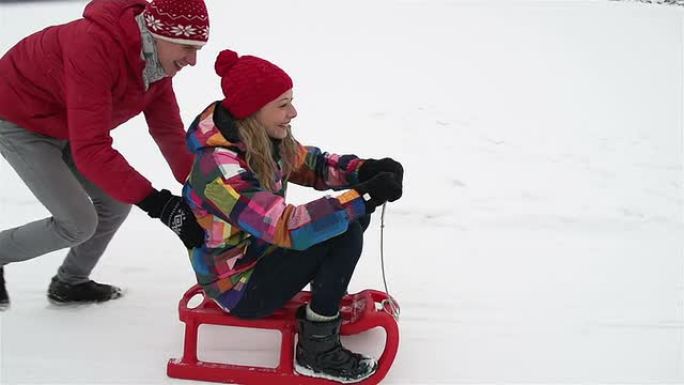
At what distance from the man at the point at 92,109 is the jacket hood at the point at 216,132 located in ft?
0.85

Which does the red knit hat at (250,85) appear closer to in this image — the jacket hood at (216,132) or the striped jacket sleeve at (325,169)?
the jacket hood at (216,132)

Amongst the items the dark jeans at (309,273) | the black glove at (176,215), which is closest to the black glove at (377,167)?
the dark jeans at (309,273)

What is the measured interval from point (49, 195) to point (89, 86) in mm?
557

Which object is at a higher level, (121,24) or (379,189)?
(121,24)

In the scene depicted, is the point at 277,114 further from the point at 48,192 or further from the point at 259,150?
the point at 48,192

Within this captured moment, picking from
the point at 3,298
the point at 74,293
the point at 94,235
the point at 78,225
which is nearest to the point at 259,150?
the point at 78,225

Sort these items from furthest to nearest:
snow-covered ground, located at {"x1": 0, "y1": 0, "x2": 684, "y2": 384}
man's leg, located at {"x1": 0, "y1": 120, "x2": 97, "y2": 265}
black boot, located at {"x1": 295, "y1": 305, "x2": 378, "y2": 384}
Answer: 1. snow-covered ground, located at {"x1": 0, "y1": 0, "x2": 684, "y2": 384}
2. man's leg, located at {"x1": 0, "y1": 120, "x2": 97, "y2": 265}
3. black boot, located at {"x1": 295, "y1": 305, "x2": 378, "y2": 384}

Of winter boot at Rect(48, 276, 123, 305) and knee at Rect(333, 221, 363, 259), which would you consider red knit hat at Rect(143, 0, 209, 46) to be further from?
winter boot at Rect(48, 276, 123, 305)

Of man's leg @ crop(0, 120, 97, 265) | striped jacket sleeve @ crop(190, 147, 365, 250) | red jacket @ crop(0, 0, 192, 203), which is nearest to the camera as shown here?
striped jacket sleeve @ crop(190, 147, 365, 250)

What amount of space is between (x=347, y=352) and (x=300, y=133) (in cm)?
335

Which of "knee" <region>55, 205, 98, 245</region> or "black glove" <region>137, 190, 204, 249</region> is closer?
"black glove" <region>137, 190, 204, 249</region>

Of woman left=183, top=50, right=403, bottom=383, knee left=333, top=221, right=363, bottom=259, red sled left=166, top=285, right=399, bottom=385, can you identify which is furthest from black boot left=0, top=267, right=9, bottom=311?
knee left=333, top=221, right=363, bottom=259

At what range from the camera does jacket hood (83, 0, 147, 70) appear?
2350 millimetres

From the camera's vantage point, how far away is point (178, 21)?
226 cm
